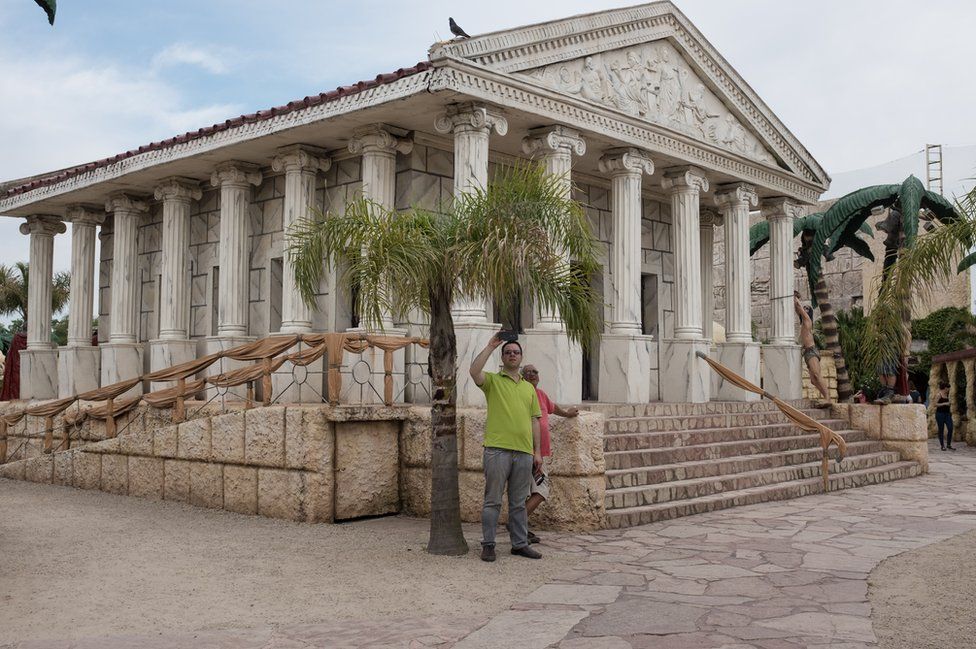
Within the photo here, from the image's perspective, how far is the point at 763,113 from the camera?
599 inches

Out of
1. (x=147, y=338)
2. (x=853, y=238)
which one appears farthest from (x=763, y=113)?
(x=147, y=338)

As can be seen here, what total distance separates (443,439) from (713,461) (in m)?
4.28

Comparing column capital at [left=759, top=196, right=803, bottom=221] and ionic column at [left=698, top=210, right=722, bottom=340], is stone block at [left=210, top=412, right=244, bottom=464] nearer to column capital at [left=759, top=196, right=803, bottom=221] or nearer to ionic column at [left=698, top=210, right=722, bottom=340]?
ionic column at [left=698, top=210, right=722, bottom=340]

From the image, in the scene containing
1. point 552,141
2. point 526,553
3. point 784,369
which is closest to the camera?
point 526,553

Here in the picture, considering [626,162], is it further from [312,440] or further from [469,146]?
[312,440]

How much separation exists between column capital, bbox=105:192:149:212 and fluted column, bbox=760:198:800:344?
10.2 m

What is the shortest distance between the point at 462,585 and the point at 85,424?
26.4 ft

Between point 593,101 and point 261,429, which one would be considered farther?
point 593,101

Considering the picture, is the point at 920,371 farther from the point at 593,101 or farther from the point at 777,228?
the point at 593,101

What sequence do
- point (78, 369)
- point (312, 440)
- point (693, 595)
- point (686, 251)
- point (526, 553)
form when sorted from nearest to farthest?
point (693, 595)
point (526, 553)
point (312, 440)
point (686, 251)
point (78, 369)

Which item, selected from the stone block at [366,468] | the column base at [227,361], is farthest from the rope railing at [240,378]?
the column base at [227,361]

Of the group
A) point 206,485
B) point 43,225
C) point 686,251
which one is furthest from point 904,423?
point 43,225

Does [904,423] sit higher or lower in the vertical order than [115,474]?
higher

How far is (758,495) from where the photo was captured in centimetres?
1038
